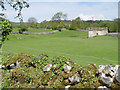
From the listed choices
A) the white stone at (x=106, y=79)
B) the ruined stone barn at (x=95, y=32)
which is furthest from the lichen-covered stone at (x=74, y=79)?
the ruined stone barn at (x=95, y=32)

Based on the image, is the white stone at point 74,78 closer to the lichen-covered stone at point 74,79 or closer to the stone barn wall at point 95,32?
the lichen-covered stone at point 74,79

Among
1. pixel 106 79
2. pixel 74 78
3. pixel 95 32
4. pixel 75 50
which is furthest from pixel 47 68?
pixel 95 32

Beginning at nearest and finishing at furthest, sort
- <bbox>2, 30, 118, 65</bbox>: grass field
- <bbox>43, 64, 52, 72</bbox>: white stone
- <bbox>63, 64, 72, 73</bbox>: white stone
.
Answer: <bbox>63, 64, 72, 73</bbox>: white stone → <bbox>43, 64, 52, 72</bbox>: white stone → <bbox>2, 30, 118, 65</bbox>: grass field

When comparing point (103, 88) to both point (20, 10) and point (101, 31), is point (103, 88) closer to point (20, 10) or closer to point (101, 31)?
point (20, 10)

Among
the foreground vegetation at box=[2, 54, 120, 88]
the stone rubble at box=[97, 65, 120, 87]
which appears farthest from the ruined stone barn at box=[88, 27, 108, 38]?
the stone rubble at box=[97, 65, 120, 87]

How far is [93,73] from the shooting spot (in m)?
3.41

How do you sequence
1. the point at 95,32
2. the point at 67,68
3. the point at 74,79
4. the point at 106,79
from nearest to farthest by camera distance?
the point at 106,79, the point at 74,79, the point at 67,68, the point at 95,32

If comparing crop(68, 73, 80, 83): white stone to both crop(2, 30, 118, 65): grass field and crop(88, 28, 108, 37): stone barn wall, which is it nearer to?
crop(2, 30, 118, 65): grass field

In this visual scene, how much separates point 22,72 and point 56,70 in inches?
35.1

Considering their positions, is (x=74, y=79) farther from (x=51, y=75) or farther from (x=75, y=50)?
(x=75, y=50)

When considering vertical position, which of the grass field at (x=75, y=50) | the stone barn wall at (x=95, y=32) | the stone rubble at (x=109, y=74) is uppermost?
the stone barn wall at (x=95, y=32)

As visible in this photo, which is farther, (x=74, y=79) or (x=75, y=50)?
(x=75, y=50)

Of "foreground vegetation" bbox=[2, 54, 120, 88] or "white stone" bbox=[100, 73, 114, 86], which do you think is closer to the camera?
"white stone" bbox=[100, 73, 114, 86]

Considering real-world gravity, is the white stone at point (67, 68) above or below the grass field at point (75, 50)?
above
